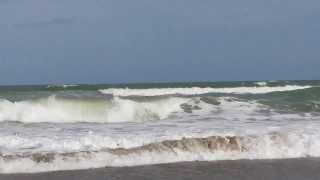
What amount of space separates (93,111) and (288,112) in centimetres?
516

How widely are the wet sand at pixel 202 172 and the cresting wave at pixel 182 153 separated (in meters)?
0.31

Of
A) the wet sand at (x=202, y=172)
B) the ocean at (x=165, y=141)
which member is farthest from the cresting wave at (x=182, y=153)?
the wet sand at (x=202, y=172)

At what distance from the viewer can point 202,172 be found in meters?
9.77

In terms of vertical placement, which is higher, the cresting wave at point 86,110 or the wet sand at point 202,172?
the cresting wave at point 86,110

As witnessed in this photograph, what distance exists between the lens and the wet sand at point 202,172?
9422 mm

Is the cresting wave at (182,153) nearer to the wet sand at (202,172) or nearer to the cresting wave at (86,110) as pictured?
the wet sand at (202,172)

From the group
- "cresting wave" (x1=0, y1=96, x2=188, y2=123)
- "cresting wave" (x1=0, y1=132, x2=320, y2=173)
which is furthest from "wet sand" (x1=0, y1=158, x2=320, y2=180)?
"cresting wave" (x1=0, y1=96, x2=188, y2=123)

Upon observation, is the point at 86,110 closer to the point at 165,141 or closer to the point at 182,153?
the point at 165,141

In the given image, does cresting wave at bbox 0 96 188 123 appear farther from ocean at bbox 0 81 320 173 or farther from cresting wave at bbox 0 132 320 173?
cresting wave at bbox 0 132 320 173

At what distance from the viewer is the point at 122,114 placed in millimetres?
18938

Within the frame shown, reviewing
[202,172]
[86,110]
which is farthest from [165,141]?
[86,110]

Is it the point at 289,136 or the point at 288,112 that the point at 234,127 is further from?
the point at 288,112

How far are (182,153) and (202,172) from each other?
44.8 inches

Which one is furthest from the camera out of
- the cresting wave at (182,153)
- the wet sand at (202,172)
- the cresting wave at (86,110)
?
the cresting wave at (86,110)
